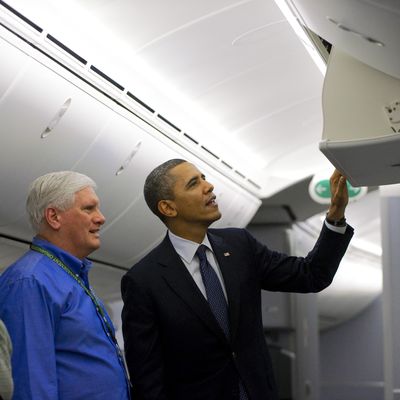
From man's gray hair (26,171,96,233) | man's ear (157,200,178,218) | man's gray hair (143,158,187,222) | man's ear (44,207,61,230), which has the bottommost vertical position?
man's ear (44,207,61,230)

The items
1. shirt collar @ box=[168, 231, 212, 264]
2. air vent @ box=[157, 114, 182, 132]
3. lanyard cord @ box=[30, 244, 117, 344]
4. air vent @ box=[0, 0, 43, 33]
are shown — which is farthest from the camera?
air vent @ box=[157, 114, 182, 132]

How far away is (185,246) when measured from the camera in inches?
173

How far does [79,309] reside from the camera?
12.6 ft

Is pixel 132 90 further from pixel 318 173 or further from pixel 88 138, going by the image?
pixel 318 173

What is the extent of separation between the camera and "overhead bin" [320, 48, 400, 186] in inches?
159

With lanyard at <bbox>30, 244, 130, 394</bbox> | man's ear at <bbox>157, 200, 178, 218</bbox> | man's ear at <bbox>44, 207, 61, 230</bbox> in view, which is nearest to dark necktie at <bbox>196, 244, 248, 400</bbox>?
man's ear at <bbox>157, 200, 178, 218</bbox>

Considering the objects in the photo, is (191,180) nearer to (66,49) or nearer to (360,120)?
(360,120)

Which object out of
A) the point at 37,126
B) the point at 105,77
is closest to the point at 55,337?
the point at 37,126

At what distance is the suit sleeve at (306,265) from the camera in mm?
4258

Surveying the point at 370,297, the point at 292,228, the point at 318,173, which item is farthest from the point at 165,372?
the point at 370,297

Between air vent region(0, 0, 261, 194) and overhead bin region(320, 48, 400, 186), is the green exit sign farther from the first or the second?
overhead bin region(320, 48, 400, 186)

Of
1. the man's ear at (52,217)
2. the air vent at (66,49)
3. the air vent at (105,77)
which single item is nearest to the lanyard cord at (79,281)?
the man's ear at (52,217)

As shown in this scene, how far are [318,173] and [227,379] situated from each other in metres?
6.80

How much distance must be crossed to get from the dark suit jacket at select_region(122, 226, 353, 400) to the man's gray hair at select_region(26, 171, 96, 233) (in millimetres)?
512
